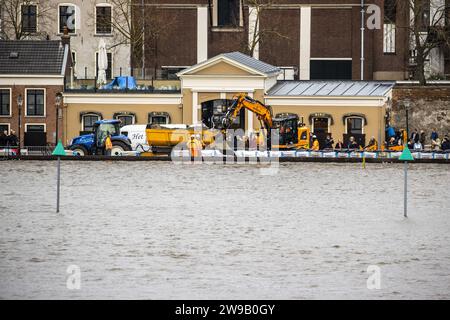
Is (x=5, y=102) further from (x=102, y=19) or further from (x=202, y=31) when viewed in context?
(x=202, y=31)

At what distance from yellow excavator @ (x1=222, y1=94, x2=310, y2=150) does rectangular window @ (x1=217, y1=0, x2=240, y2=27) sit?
21243 mm

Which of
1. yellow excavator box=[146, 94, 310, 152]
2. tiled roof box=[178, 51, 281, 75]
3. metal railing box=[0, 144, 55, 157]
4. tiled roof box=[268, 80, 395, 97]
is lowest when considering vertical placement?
metal railing box=[0, 144, 55, 157]

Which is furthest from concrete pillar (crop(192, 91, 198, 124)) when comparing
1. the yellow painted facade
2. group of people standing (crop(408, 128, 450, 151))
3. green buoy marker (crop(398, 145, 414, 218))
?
green buoy marker (crop(398, 145, 414, 218))

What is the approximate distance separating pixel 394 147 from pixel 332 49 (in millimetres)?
21460

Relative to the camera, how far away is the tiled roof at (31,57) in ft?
268

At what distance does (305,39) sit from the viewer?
94625 millimetres

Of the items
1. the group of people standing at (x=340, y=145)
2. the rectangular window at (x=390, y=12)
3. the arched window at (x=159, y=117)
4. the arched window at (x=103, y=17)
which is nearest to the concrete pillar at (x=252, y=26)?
the rectangular window at (x=390, y=12)

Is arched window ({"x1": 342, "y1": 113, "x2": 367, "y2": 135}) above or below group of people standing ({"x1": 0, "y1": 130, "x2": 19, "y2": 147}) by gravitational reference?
above

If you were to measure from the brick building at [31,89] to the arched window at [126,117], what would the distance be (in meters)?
3.38

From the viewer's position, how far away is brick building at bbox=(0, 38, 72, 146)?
3174 inches

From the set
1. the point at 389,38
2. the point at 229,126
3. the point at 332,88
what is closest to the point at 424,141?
the point at 332,88

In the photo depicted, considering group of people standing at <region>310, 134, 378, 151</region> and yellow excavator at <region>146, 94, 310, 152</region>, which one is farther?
group of people standing at <region>310, 134, 378, 151</region>

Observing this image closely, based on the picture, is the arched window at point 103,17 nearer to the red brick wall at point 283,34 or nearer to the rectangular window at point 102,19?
the rectangular window at point 102,19

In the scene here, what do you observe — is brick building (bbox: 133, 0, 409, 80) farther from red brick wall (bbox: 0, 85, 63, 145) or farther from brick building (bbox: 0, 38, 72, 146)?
red brick wall (bbox: 0, 85, 63, 145)
